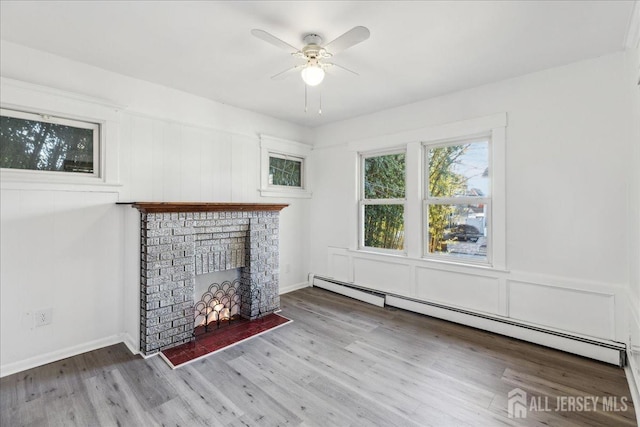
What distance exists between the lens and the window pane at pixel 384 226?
3.97 meters

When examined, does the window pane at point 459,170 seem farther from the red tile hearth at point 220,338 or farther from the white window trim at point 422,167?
Answer: the red tile hearth at point 220,338

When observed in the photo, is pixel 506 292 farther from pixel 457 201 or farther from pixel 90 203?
pixel 90 203

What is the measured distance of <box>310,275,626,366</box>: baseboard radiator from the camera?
246cm

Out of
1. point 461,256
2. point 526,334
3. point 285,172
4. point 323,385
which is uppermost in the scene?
point 285,172

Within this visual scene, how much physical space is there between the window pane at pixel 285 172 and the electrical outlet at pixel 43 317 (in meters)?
2.69

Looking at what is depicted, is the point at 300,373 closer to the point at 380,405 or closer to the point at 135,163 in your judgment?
the point at 380,405

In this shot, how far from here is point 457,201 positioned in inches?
134

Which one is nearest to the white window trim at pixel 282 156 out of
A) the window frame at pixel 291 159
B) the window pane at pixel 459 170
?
the window frame at pixel 291 159

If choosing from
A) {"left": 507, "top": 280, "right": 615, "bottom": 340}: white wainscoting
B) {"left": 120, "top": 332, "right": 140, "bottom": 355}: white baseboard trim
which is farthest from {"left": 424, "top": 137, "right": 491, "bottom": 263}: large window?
{"left": 120, "top": 332, "right": 140, "bottom": 355}: white baseboard trim

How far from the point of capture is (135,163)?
2965mm

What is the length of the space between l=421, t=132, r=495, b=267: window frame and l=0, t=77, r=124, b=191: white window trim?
3.37 meters

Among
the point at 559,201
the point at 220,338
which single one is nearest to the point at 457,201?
the point at 559,201

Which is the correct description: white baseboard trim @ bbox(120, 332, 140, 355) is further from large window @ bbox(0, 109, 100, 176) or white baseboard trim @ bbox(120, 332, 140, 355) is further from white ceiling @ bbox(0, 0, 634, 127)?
white ceiling @ bbox(0, 0, 634, 127)

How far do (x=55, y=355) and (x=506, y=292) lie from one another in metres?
4.20
